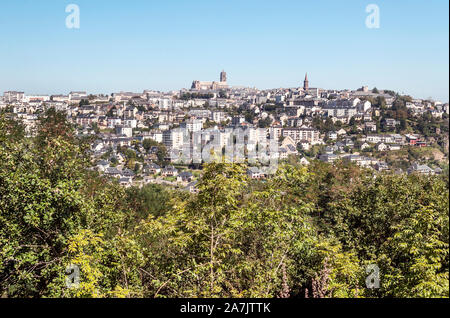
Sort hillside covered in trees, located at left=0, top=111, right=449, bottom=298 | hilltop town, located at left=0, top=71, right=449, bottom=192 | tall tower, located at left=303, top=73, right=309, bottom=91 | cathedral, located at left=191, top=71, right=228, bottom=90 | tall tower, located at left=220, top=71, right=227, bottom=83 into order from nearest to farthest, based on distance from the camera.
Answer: hillside covered in trees, located at left=0, top=111, right=449, bottom=298 < hilltop town, located at left=0, top=71, right=449, bottom=192 < tall tower, located at left=303, top=73, right=309, bottom=91 < cathedral, located at left=191, top=71, right=228, bottom=90 < tall tower, located at left=220, top=71, right=227, bottom=83

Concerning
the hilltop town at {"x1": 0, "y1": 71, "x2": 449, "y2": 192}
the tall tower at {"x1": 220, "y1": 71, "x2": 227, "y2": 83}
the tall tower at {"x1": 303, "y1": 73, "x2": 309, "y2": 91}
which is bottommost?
the hilltop town at {"x1": 0, "y1": 71, "x2": 449, "y2": 192}

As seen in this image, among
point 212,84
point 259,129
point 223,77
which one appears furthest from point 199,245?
point 223,77

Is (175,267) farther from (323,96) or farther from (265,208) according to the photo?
(323,96)

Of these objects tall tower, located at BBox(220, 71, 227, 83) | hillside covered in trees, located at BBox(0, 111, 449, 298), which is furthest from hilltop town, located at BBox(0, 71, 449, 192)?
tall tower, located at BBox(220, 71, 227, 83)

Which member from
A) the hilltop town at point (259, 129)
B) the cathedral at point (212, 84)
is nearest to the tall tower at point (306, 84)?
the hilltop town at point (259, 129)

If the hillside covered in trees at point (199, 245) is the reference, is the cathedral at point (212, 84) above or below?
above

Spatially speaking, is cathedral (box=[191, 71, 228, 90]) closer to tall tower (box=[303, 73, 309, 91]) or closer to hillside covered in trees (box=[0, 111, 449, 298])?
tall tower (box=[303, 73, 309, 91])

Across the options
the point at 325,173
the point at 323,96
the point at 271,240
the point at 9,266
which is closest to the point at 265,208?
the point at 271,240

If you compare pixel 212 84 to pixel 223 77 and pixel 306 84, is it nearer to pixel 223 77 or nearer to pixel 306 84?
pixel 223 77

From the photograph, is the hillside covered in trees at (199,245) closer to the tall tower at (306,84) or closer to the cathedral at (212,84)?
the tall tower at (306,84)
